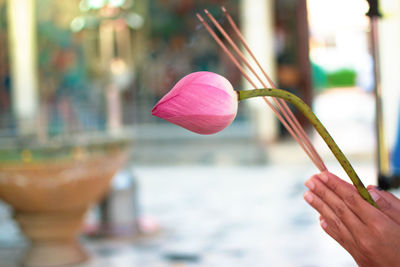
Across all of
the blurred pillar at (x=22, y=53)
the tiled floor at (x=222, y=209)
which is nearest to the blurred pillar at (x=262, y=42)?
the tiled floor at (x=222, y=209)

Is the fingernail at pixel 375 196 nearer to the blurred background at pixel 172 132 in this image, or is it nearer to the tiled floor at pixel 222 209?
the blurred background at pixel 172 132

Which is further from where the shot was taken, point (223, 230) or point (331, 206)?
point (223, 230)

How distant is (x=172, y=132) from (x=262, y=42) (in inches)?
81.0

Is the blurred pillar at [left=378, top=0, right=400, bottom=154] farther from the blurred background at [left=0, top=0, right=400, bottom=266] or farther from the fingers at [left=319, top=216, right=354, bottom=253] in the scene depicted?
the fingers at [left=319, top=216, right=354, bottom=253]

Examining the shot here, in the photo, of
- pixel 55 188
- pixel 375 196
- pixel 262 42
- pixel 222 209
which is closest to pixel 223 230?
pixel 222 209

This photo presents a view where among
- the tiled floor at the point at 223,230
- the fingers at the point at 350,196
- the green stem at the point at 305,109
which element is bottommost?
the tiled floor at the point at 223,230

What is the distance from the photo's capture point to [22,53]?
10.1 m

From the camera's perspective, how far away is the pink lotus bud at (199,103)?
1.57 feet

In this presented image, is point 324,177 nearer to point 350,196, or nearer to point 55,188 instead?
point 350,196

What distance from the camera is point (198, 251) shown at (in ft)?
12.0

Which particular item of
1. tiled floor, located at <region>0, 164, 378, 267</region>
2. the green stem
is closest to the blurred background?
tiled floor, located at <region>0, 164, 378, 267</region>

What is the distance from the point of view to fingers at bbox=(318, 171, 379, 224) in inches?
22.5

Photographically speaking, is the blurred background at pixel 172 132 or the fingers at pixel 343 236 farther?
the blurred background at pixel 172 132

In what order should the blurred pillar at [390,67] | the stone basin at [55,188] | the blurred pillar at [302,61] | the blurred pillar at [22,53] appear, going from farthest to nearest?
the blurred pillar at [22,53] → the blurred pillar at [302,61] → the blurred pillar at [390,67] → the stone basin at [55,188]
